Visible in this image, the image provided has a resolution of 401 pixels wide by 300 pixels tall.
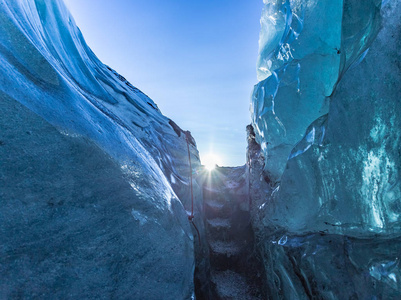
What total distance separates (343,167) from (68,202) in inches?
114

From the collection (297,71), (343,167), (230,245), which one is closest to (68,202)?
A: (343,167)

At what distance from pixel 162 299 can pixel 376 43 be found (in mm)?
3325

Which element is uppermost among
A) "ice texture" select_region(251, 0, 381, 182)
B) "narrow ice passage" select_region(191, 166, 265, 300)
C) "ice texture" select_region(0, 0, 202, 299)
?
"ice texture" select_region(251, 0, 381, 182)

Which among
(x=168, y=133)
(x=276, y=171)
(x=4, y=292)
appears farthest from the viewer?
(x=168, y=133)

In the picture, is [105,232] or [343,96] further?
[343,96]

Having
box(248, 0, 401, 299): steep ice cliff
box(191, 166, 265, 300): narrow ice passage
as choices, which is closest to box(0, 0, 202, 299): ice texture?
box(248, 0, 401, 299): steep ice cliff

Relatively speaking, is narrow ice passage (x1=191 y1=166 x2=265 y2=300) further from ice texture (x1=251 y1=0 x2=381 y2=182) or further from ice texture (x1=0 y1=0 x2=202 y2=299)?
ice texture (x1=0 y1=0 x2=202 y2=299)

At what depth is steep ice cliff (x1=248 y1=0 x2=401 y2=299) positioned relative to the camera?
6.14 feet

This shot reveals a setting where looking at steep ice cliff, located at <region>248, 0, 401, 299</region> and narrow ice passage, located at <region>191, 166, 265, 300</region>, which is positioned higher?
steep ice cliff, located at <region>248, 0, 401, 299</region>

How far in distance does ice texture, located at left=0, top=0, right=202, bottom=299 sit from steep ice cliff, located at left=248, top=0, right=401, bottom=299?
183cm

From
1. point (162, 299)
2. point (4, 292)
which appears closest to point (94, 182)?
point (4, 292)

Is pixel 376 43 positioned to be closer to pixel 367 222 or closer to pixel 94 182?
pixel 367 222

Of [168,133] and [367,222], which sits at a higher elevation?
[168,133]

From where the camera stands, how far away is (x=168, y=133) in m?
6.22
